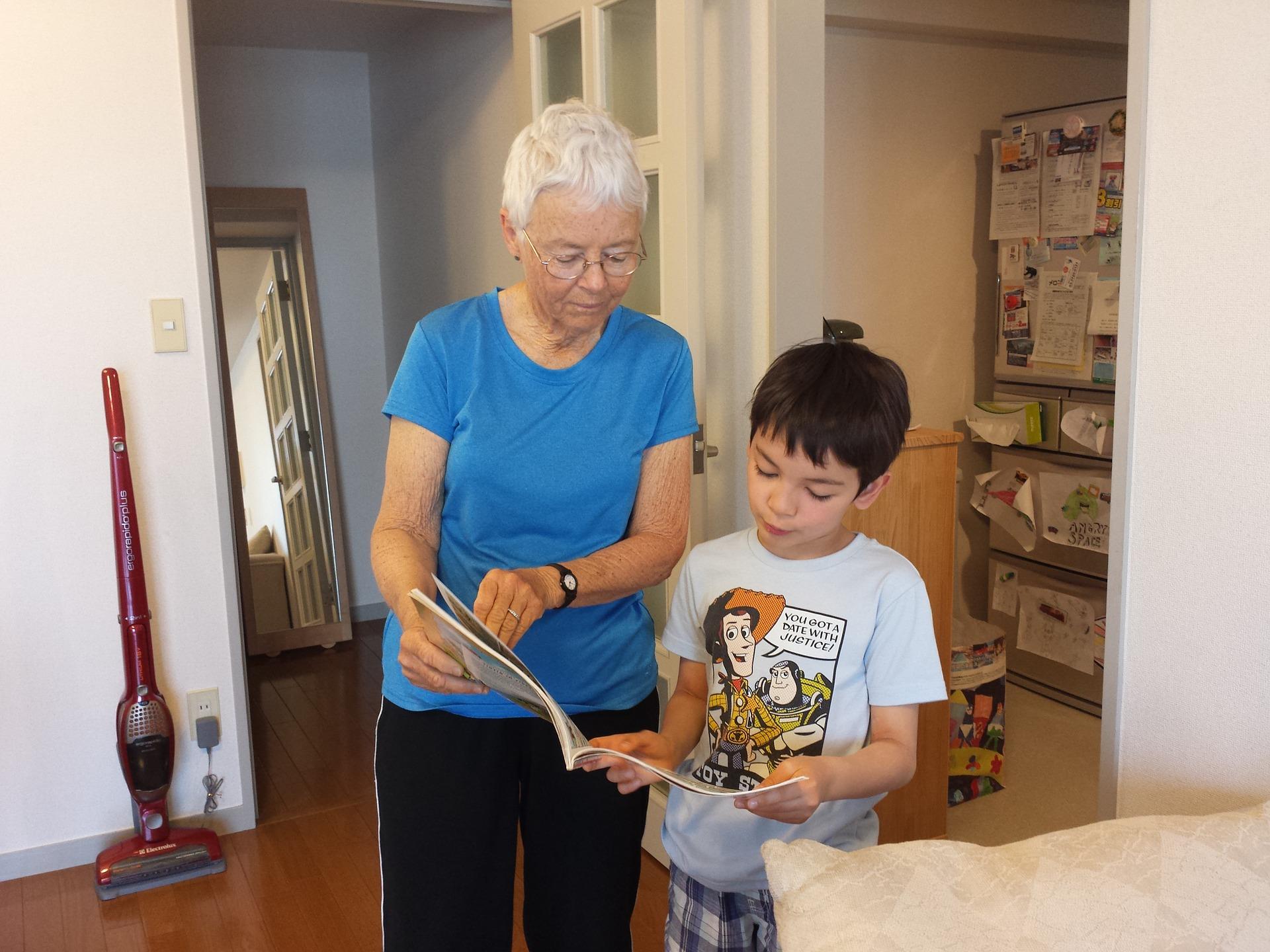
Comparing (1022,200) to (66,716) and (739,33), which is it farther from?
(66,716)

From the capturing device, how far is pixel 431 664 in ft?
3.61

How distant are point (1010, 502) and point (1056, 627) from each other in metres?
0.43

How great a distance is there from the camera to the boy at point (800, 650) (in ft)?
3.89

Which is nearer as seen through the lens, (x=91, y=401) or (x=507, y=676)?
(x=507, y=676)

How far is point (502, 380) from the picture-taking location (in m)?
1.30

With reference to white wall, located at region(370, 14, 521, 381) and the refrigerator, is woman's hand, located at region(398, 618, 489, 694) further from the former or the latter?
the refrigerator

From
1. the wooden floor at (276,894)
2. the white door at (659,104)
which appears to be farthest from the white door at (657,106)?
the wooden floor at (276,894)

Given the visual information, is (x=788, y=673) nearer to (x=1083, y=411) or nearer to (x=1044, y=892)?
(x=1044, y=892)

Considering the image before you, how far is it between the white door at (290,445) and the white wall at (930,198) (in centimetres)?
216

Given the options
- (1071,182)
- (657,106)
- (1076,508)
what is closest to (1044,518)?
(1076,508)

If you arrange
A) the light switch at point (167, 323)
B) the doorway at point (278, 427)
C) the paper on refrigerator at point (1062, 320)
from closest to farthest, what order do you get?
1. the light switch at point (167, 323)
2. the paper on refrigerator at point (1062, 320)
3. the doorway at point (278, 427)

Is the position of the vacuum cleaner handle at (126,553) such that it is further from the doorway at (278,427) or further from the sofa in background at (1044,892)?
the sofa in background at (1044,892)

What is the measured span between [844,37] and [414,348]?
103 inches

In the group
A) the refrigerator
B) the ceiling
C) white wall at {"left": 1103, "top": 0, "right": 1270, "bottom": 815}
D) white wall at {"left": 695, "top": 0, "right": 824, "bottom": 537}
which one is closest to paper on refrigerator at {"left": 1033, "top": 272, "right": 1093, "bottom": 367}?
the refrigerator
